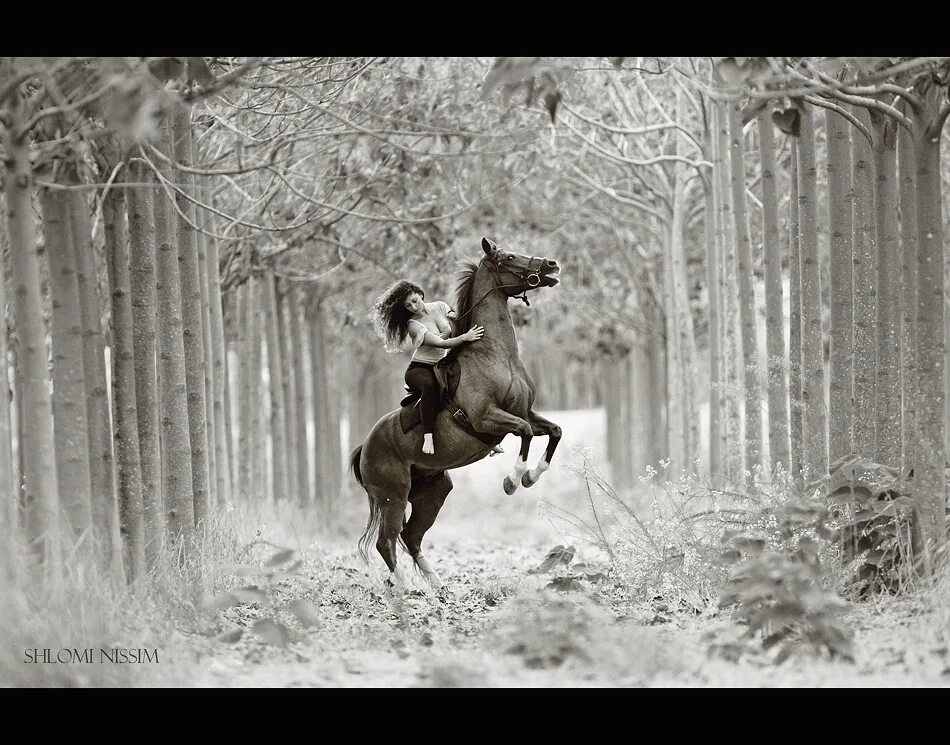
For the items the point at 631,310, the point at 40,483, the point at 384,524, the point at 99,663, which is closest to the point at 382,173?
the point at 384,524

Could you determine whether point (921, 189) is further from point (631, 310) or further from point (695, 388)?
point (631, 310)

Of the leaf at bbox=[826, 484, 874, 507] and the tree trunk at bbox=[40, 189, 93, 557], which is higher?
the tree trunk at bbox=[40, 189, 93, 557]

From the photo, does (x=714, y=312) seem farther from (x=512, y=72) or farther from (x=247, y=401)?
(x=512, y=72)

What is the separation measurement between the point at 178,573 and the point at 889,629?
550 centimetres

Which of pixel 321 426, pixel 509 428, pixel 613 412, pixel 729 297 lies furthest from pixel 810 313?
pixel 613 412

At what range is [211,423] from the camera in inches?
495

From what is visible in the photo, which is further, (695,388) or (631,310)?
(631,310)

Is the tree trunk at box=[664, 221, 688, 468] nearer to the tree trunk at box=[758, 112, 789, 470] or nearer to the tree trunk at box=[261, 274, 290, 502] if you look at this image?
the tree trunk at box=[758, 112, 789, 470]

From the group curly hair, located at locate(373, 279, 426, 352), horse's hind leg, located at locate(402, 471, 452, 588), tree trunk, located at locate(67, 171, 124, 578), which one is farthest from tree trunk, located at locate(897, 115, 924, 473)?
tree trunk, located at locate(67, 171, 124, 578)

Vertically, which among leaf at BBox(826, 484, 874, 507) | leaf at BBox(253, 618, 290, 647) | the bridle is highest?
the bridle

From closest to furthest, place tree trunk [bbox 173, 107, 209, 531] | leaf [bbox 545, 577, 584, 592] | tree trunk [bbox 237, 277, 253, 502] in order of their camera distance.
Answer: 1. leaf [bbox 545, 577, 584, 592]
2. tree trunk [bbox 173, 107, 209, 531]
3. tree trunk [bbox 237, 277, 253, 502]

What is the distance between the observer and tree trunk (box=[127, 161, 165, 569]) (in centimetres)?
911

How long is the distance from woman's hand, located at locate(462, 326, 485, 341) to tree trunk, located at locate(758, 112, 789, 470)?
10.2 ft

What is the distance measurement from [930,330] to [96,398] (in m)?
6.66
